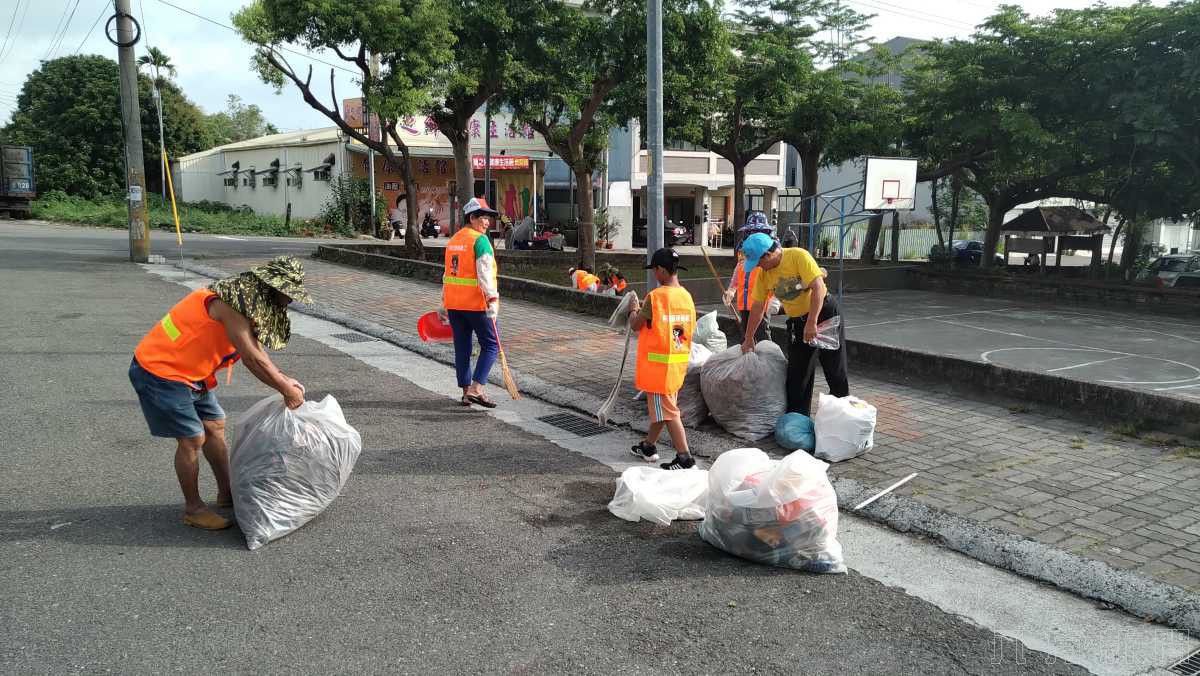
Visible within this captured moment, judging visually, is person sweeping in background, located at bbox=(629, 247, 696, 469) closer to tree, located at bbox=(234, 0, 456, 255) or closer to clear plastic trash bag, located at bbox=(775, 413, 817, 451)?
clear plastic trash bag, located at bbox=(775, 413, 817, 451)

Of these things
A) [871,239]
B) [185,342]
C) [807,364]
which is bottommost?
[807,364]

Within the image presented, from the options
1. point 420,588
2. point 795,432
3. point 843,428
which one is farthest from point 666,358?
point 420,588

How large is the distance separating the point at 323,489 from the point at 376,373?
4190 millimetres

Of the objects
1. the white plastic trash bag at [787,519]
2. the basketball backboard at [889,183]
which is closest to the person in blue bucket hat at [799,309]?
the white plastic trash bag at [787,519]

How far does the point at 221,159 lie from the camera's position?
151ft

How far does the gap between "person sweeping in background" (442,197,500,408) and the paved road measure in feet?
4.84

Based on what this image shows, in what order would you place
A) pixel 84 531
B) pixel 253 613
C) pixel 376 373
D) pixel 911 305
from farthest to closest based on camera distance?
1. pixel 911 305
2. pixel 376 373
3. pixel 84 531
4. pixel 253 613

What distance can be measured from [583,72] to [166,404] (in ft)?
49.6

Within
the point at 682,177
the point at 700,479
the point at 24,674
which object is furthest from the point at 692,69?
the point at 682,177

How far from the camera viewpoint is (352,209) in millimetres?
34406

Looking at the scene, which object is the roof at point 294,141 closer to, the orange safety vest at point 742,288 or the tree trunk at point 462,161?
the tree trunk at point 462,161

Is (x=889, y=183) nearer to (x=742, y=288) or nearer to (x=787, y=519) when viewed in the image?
(x=742, y=288)

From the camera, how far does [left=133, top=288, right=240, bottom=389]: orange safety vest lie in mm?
4242

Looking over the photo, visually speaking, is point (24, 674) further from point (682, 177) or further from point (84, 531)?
point (682, 177)
